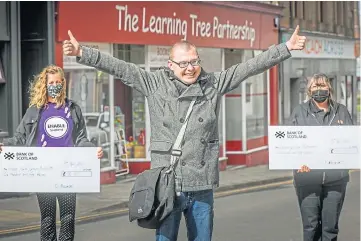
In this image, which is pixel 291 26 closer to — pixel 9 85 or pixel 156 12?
pixel 156 12

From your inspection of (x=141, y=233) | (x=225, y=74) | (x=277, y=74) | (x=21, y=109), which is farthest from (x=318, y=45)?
(x=225, y=74)

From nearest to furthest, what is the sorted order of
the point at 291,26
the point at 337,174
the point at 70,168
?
the point at 70,168, the point at 337,174, the point at 291,26

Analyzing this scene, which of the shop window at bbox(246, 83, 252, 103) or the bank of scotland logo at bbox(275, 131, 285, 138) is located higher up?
the shop window at bbox(246, 83, 252, 103)

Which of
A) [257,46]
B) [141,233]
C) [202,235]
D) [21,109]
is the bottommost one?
[141,233]

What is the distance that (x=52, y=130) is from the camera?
7.20m

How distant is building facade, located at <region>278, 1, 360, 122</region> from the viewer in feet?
85.0

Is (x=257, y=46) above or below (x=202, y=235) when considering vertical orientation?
above

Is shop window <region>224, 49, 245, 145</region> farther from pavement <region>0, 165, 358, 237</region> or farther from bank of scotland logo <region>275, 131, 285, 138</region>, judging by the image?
bank of scotland logo <region>275, 131, 285, 138</region>

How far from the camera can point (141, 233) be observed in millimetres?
10711

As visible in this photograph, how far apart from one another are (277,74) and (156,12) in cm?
703

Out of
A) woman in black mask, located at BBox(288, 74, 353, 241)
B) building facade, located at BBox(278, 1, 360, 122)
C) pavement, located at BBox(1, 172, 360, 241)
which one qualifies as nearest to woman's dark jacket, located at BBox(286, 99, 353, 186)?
woman in black mask, located at BBox(288, 74, 353, 241)

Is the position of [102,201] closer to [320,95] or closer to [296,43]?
[320,95]

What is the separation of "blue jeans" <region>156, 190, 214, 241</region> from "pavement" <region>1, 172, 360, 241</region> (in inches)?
176

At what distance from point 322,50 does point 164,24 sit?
38.1 ft
